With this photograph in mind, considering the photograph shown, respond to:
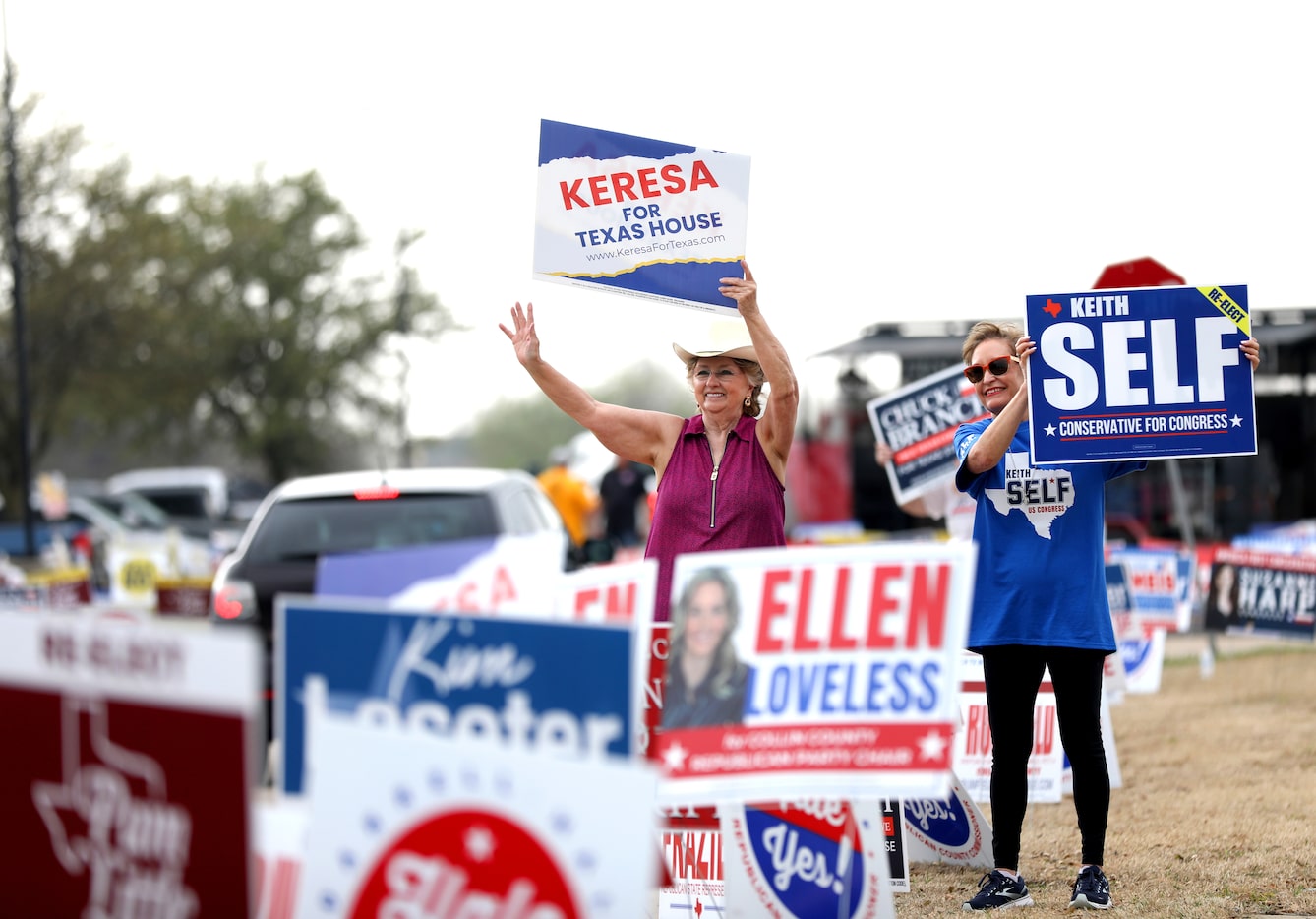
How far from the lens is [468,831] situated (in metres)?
2.78

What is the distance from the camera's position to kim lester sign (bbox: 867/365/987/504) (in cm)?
843

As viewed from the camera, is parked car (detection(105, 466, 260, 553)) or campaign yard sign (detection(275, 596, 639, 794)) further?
parked car (detection(105, 466, 260, 553))

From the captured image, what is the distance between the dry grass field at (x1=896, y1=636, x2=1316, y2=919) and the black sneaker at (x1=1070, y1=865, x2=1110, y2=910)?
67mm

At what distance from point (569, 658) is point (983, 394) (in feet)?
8.43

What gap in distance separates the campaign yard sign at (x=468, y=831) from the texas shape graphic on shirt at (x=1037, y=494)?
2.61 meters

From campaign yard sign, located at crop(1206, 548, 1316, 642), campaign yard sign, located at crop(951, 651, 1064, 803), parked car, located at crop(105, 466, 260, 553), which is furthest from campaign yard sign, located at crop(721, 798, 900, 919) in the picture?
parked car, located at crop(105, 466, 260, 553)

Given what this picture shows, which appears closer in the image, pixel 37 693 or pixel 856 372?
pixel 37 693

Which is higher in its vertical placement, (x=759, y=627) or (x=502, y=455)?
(x=502, y=455)

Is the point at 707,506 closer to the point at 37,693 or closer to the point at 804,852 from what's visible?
the point at 804,852

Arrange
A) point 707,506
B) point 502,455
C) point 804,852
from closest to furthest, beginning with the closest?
point 804,852, point 707,506, point 502,455

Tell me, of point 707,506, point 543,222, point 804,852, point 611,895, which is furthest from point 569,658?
point 543,222

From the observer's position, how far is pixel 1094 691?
5.00m

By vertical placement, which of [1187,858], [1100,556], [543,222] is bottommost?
[1187,858]

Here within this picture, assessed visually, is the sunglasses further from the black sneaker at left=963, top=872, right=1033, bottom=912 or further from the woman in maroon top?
the black sneaker at left=963, top=872, right=1033, bottom=912
